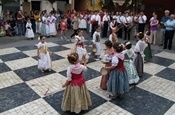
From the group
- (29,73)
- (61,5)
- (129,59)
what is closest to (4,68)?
(29,73)

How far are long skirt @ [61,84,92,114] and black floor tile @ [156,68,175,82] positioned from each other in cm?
359

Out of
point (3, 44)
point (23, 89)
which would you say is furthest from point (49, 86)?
point (3, 44)

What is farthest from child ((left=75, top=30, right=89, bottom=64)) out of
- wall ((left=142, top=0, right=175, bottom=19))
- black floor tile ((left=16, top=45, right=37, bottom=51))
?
wall ((left=142, top=0, right=175, bottom=19))

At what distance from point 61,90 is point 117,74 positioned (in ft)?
5.59

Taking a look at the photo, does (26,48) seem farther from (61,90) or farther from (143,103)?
(143,103)

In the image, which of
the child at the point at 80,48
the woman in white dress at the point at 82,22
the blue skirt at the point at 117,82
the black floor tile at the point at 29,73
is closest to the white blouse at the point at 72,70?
the blue skirt at the point at 117,82

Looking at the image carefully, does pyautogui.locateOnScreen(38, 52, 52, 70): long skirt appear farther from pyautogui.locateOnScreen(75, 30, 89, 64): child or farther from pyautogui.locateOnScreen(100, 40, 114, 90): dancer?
pyautogui.locateOnScreen(100, 40, 114, 90): dancer

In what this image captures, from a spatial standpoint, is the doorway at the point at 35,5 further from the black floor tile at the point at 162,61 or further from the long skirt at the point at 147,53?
the long skirt at the point at 147,53

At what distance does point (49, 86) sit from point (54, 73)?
114cm

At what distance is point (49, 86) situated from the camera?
21.3 ft

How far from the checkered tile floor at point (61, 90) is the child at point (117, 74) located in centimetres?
37

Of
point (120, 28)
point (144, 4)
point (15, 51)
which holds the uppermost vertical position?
point (144, 4)

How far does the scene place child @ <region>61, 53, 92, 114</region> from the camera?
4.69m

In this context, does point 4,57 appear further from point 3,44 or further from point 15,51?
point 3,44
